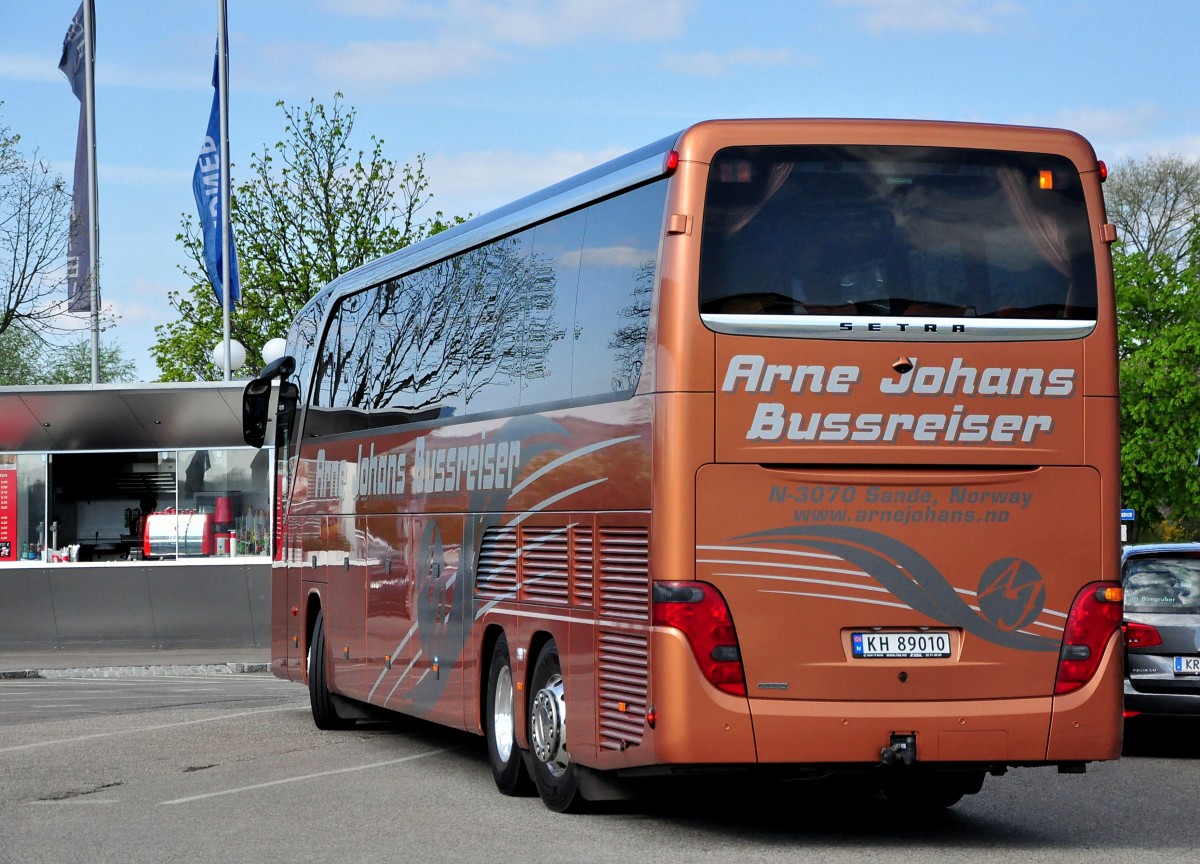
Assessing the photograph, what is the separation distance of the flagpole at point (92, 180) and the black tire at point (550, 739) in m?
22.7

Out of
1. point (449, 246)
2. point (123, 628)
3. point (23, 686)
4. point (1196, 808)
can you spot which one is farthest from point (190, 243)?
point (1196, 808)

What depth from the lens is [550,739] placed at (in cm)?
1105

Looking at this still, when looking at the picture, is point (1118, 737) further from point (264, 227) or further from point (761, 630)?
point (264, 227)

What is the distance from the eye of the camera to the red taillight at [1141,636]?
14.3 m

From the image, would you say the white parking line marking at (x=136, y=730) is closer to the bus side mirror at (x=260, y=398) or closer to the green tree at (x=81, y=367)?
the bus side mirror at (x=260, y=398)

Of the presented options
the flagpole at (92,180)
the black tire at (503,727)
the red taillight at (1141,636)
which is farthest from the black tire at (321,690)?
the flagpole at (92,180)

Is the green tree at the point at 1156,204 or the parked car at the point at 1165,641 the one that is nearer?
the parked car at the point at 1165,641

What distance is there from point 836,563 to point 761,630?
0.51 metres

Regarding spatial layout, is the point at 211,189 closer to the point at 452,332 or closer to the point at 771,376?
the point at 452,332

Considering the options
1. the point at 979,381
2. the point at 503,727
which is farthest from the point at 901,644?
the point at 503,727

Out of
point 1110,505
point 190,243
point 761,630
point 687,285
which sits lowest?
point 761,630

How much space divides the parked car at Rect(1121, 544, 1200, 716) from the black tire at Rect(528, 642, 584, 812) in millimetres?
5055

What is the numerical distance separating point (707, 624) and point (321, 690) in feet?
27.0

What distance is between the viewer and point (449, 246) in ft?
44.6
